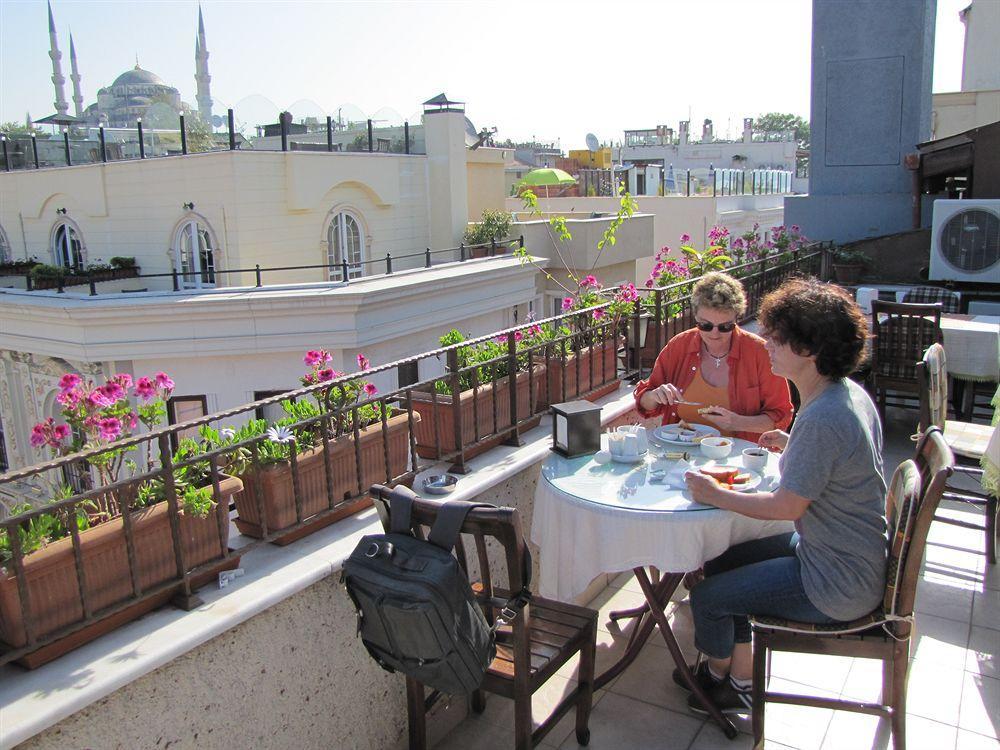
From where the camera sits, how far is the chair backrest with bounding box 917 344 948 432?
3.89 metres

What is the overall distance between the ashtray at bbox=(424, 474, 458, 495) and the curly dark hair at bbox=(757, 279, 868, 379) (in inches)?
58.7

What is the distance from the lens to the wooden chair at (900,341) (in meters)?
5.48

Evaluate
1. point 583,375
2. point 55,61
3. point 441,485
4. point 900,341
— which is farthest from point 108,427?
point 55,61

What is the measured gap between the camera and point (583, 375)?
4773 mm

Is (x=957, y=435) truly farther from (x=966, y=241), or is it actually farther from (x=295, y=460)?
(x=966, y=241)

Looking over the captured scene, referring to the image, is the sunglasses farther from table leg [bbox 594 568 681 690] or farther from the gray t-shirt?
table leg [bbox 594 568 681 690]

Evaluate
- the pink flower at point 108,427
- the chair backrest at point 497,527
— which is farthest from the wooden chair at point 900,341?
the pink flower at point 108,427

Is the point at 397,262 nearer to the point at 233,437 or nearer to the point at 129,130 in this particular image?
the point at 129,130

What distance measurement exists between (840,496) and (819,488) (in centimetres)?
9

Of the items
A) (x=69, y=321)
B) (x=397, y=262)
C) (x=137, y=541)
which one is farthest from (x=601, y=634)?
(x=397, y=262)

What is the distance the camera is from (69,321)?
523 inches

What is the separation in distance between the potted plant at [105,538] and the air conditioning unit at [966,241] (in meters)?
7.86

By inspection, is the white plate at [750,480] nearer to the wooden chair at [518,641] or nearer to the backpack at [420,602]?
the wooden chair at [518,641]

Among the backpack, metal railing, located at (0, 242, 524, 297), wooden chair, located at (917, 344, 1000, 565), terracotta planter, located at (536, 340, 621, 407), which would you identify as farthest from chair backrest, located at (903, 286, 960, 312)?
metal railing, located at (0, 242, 524, 297)
